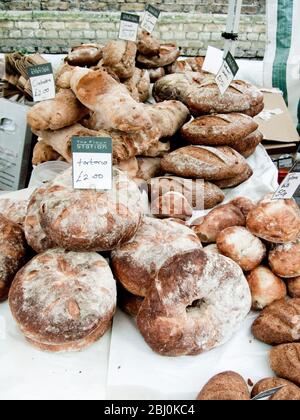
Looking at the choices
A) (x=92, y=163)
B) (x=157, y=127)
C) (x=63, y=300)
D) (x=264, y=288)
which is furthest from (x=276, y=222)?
(x=157, y=127)

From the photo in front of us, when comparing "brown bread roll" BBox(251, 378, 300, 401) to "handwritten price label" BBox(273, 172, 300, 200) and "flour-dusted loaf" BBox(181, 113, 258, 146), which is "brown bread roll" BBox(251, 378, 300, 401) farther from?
"flour-dusted loaf" BBox(181, 113, 258, 146)

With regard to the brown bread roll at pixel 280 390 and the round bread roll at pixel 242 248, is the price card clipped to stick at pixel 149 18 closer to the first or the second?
the round bread roll at pixel 242 248

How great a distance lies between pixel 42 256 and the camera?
1505mm

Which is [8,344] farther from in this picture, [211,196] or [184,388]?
[211,196]

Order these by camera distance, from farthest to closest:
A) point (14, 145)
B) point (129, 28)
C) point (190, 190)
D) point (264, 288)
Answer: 1. point (129, 28)
2. point (14, 145)
3. point (190, 190)
4. point (264, 288)

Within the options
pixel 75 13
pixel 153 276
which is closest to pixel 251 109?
pixel 153 276

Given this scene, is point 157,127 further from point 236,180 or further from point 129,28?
point 129,28

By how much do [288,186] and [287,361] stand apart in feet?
2.10

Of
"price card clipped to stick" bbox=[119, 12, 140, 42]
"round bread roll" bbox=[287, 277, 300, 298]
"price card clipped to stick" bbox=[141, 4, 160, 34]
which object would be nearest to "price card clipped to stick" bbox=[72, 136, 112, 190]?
"round bread roll" bbox=[287, 277, 300, 298]

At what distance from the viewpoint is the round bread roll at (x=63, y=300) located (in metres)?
1.34

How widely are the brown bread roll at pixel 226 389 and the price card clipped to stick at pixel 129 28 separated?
2.15 metres

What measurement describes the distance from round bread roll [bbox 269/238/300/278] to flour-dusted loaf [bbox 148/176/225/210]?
60 centimetres

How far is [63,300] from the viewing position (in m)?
1.35
